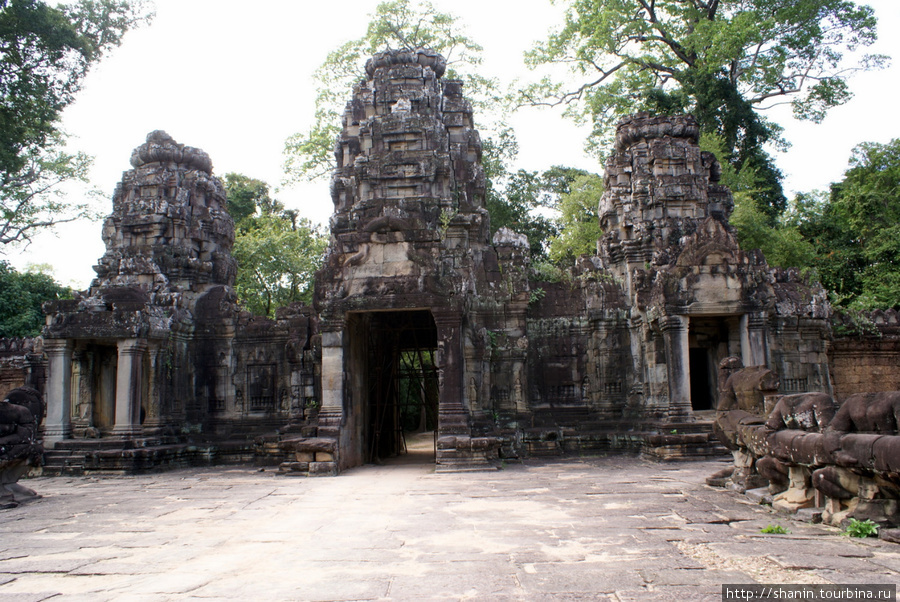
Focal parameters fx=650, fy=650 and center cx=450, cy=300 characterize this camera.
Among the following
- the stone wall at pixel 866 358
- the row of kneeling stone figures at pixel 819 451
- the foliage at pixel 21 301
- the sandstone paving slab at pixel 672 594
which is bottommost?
the sandstone paving slab at pixel 672 594

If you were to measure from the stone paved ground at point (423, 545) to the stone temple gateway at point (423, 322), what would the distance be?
2719 mm

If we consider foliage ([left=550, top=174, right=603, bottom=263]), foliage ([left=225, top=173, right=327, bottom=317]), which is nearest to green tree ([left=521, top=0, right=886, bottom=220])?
foliage ([left=550, top=174, right=603, bottom=263])

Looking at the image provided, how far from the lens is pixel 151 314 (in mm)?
12281

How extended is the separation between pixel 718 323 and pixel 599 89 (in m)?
15.6

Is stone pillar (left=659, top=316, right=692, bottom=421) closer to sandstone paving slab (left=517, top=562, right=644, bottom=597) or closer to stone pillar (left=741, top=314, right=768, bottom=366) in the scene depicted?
stone pillar (left=741, top=314, right=768, bottom=366)

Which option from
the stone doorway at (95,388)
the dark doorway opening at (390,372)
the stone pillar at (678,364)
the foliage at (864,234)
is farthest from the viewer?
the foliage at (864,234)

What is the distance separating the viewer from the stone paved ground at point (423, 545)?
13.3 feet

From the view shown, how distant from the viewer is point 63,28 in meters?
17.2

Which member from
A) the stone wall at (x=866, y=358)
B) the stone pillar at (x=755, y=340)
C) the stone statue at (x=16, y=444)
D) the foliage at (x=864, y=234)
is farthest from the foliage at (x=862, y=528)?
the foliage at (x=864, y=234)

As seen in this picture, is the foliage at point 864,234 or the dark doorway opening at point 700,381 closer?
the dark doorway opening at point 700,381

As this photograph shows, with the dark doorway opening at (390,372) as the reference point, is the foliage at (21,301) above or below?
above

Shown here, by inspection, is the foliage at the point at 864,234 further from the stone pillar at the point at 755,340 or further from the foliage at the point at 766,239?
the stone pillar at the point at 755,340

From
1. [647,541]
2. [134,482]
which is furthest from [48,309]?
[647,541]

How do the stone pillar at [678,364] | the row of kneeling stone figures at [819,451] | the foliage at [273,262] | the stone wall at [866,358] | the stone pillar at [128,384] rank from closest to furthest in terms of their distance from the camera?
the row of kneeling stone figures at [819,451]
the stone pillar at [678,364]
the stone pillar at [128,384]
the stone wall at [866,358]
the foliage at [273,262]
